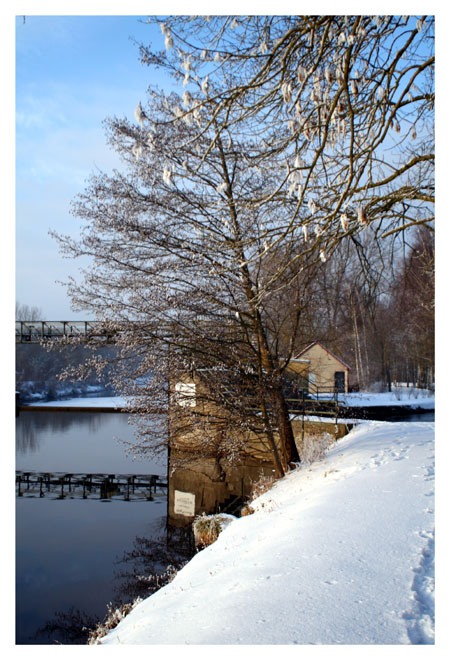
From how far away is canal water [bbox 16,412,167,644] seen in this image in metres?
5.76

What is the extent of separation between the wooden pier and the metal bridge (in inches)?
226

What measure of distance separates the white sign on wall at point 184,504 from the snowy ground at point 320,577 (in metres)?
4.11

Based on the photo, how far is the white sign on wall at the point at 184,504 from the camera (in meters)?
8.93

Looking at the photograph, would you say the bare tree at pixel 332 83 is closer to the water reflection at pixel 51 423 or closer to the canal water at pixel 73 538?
the canal water at pixel 73 538

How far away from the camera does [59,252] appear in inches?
257

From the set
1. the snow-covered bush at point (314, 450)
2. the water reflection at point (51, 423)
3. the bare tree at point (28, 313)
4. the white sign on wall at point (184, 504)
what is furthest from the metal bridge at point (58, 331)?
the water reflection at point (51, 423)

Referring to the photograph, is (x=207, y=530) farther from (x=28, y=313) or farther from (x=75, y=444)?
(x=75, y=444)

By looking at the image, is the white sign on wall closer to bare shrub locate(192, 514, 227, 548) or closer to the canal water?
the canal water

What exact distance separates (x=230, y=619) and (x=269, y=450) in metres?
4.82

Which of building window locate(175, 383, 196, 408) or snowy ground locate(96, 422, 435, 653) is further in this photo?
building window locate(175, 383, 196, 408)

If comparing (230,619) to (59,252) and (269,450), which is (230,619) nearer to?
(269,450)

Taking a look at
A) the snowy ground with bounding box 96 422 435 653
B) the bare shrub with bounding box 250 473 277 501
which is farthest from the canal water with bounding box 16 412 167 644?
the snowy ground with bounding box 96 422 435 653

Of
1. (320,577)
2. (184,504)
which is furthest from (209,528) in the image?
(320,577)

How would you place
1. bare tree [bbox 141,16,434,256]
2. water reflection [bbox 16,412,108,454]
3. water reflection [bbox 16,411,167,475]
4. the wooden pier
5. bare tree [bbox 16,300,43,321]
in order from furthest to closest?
water reflection [bbox 16,412,108,454], water reflection [bbox 16,411,167,475], the wooden pier, bare tree [bbox 16,300,43,321], bare tree [bbox 141,16,434,256]
